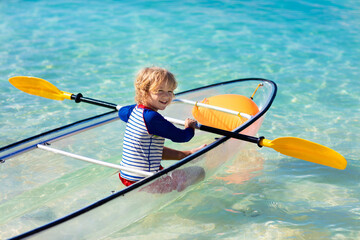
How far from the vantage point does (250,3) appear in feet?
33.3

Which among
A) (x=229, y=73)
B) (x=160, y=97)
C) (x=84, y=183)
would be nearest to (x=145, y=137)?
(x=160, y=97)

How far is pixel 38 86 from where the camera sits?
3.90 metres

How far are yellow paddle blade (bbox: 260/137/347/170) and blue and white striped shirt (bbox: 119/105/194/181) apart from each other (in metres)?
0.65

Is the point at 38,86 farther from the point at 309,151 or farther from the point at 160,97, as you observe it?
the point at 309,151

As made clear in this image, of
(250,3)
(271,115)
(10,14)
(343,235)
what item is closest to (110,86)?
(271,115)

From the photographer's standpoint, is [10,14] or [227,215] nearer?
[227,215]

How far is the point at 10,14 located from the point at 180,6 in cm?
348

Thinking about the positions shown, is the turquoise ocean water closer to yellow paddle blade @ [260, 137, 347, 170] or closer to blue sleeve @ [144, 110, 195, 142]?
yellow paddle blade @ [260, 137, 347, 170]

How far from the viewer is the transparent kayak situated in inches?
101

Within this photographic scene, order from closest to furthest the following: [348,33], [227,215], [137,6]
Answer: [227,215], [348,33], [137,6]

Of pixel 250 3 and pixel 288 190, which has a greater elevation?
pixel 250 3

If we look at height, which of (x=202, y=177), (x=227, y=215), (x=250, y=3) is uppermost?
(x=250, y=3)

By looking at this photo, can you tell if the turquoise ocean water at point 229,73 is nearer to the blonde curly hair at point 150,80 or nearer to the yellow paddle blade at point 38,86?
the yellow paddle blade at point 38,86

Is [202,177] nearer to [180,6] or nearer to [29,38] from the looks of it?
[29,38]
